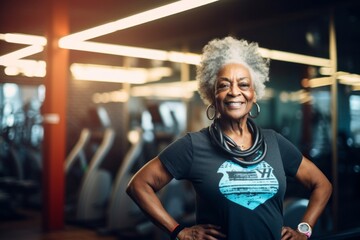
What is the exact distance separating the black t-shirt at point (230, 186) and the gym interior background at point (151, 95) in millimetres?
1533

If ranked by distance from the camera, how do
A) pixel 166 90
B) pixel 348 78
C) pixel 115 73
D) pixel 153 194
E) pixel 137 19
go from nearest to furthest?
pixel 153 194
pixel 348 78
pixel 137 19
pixel 166 90
pixel 115 73

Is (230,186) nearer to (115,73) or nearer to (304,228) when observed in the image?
(304,228)

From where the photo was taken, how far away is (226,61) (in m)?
1.89

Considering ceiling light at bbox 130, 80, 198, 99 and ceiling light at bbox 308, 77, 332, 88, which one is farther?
ceiling light at bbox 130, 80, 198, 99

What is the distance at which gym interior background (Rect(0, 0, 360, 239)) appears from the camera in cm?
520

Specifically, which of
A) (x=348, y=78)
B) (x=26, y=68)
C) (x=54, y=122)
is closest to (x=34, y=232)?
(x=54, y=122)

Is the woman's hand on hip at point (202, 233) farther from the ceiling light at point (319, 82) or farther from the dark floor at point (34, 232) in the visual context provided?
the dark floor at point (34, 232)

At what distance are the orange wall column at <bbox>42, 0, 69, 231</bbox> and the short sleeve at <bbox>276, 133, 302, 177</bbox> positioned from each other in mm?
4519

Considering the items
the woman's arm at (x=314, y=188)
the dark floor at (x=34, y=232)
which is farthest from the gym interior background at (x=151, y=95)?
the woman's arm at (x=314, y=188)

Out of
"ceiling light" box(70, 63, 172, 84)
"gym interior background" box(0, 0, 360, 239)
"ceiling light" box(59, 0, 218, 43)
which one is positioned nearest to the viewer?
"ceiling light" box(59, 0, 218, 43)

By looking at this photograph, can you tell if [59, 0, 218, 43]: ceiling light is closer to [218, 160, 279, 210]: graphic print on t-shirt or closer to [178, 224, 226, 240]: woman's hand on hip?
[218, 160, 279, 210]: graphic print on t-shirt

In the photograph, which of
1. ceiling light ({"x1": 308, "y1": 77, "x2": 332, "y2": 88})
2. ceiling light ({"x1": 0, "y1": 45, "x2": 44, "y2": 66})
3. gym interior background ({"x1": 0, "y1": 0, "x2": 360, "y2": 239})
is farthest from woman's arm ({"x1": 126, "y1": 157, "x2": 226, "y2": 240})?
ceiling light ({"x1": 0, "y1": 45, "x2": 44, "y2": 66})

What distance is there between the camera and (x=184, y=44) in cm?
774

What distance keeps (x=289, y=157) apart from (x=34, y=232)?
4966mm
